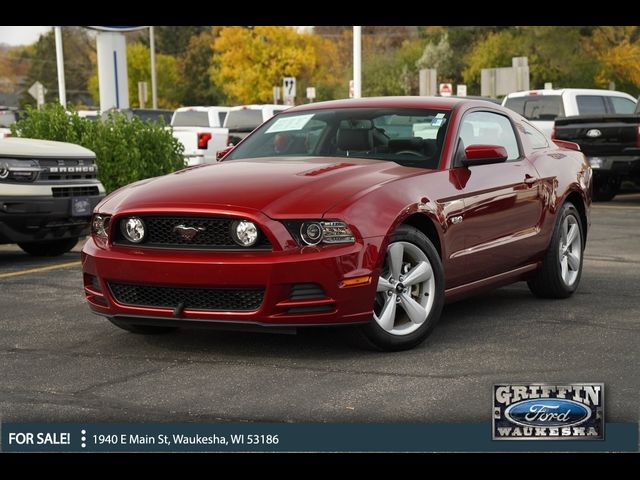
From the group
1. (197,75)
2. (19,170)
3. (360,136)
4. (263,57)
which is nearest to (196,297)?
(360,136)

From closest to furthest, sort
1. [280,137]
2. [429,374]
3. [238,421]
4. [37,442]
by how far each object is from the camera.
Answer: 1. [37,442]
2. [238,421]
3. [429,374]
4. [280,137]

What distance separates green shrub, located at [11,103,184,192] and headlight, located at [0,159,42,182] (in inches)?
166

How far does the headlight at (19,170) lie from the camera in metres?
10.4

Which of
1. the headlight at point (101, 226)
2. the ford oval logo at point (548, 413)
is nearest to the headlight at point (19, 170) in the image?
the headlight at point (101, 226)

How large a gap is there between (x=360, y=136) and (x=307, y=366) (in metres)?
1.85

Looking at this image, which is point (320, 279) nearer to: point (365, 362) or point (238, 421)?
point (365, 362)

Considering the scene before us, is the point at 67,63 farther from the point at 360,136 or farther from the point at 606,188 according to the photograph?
the point at 360,136

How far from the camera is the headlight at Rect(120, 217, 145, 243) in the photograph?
641 centimetres

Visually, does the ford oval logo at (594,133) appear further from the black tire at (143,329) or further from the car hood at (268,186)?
the black tire at (143,329)

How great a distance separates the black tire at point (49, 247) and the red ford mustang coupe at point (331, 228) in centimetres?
415

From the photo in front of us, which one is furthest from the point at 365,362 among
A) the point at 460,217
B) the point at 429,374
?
the point at 460,217

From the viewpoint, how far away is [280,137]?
25.6 feet

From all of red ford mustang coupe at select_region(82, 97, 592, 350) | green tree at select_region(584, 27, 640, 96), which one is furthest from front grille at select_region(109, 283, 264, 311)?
green tree at select_region(584, 27, 640, 96)

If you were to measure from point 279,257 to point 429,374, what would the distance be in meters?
0.98
